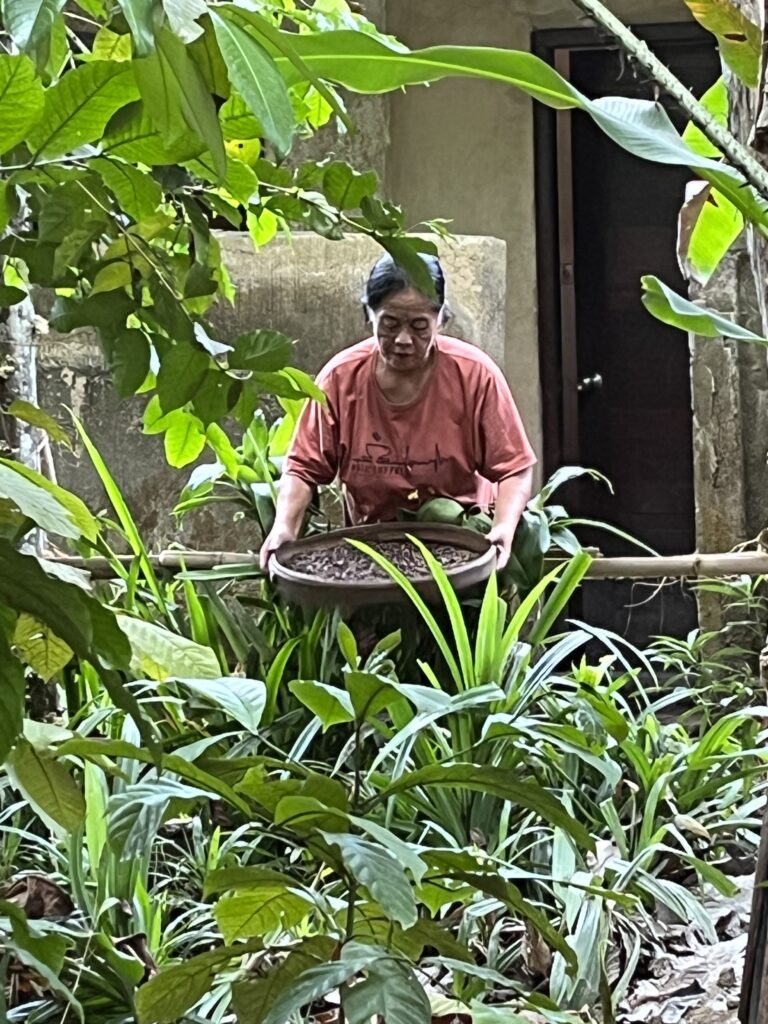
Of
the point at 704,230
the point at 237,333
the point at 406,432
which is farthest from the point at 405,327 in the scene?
the point at 704,230

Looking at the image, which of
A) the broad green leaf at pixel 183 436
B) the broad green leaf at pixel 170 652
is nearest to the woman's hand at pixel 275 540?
the broad green leaf at pixel 183 436

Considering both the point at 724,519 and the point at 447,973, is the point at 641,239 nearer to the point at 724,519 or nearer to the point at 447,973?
the point at 724,519

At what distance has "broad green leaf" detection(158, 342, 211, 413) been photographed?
810mm

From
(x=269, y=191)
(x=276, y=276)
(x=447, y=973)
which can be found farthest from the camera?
(x=276, y=276)

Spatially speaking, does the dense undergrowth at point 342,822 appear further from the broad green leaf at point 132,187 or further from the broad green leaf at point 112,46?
the broad green leaf at point 112,46

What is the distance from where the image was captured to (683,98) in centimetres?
80

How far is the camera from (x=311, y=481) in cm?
262

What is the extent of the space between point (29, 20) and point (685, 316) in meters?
0.64

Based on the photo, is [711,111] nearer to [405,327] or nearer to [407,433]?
[405,327]

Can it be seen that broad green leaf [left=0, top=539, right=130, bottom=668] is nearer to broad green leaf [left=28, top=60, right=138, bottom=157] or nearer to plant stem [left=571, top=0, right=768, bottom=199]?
broad green leaf [left=28, top=60, right=138, bottom=157]

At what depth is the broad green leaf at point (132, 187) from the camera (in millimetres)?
731

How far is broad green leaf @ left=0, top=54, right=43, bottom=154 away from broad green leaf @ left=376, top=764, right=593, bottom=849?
51 cm

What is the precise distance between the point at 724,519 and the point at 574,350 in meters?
0.97

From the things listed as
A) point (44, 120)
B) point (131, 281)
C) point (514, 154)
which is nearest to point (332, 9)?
point (131, 281)
